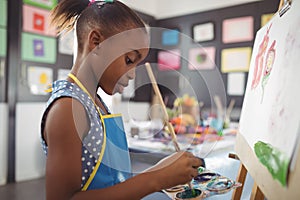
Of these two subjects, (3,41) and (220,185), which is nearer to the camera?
(220,185)

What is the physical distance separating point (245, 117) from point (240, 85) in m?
2.31

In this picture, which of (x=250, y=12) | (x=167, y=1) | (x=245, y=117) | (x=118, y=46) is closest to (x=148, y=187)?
(x=118, y=46)

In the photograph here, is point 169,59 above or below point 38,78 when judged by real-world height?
above

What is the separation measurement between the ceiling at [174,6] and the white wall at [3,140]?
1.71 metres

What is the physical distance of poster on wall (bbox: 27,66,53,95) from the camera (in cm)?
252

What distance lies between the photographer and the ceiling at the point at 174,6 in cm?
324

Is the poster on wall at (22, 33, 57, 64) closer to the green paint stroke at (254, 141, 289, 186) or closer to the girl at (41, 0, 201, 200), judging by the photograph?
the girl at (41, 0, 201, 200)

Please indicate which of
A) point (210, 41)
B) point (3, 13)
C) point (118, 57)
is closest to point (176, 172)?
point (118, 57)

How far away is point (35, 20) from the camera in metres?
2.54

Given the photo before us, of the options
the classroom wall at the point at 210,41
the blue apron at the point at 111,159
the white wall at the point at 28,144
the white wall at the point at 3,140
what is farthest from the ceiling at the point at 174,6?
the blue apron at the point at 111,159

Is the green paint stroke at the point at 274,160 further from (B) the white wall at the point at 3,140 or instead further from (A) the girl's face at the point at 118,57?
(B) the white wall at the point at 3,140

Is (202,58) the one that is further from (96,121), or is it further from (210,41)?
(96,121)

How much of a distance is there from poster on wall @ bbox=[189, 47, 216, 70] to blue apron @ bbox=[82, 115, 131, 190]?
8.10 feet

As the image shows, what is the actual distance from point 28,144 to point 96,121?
7.11 feet
